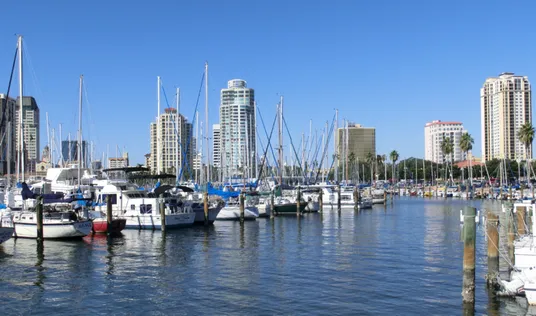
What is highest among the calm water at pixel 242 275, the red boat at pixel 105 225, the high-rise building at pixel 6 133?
the high-rise building at pixel 6 133

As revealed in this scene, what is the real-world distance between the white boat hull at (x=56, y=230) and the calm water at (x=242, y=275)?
2.83 feet

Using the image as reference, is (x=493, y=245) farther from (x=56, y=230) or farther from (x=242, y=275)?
(x=56, y=230)

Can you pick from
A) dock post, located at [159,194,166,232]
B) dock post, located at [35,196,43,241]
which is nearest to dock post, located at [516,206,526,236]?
dock post, located at [159,194,166,232]

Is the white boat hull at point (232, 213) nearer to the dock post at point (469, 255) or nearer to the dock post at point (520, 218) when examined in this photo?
the dock post at point (520, 218)

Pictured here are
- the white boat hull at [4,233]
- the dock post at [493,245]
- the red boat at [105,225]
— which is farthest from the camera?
the red boat at [105,225]

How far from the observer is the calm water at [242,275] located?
2498 centimetres

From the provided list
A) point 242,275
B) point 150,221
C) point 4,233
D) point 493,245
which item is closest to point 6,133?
point 150,221

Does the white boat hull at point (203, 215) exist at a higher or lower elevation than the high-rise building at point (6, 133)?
lower

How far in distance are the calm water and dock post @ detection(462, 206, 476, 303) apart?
659mm

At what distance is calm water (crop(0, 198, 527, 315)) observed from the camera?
2498 cm

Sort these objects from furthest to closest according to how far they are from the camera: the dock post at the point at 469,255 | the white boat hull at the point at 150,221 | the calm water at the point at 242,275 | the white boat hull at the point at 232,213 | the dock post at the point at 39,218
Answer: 1. the white boat hull at the point at 232,213
2. the white boat hull at the point at 150,221
3. the dock post at the point at 39,218
4. the calm water at the point at 242,275
5. the dock post at the point at 469,255

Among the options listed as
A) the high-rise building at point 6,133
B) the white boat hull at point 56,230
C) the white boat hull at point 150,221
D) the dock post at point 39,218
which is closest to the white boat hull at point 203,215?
the white boat hull at point 150,221

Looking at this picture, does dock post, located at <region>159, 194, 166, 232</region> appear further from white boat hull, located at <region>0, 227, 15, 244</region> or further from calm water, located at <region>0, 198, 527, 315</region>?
white boat hull, located at <region>0, 227, 15, 244</region>

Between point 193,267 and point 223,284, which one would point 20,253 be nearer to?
point 193,267
